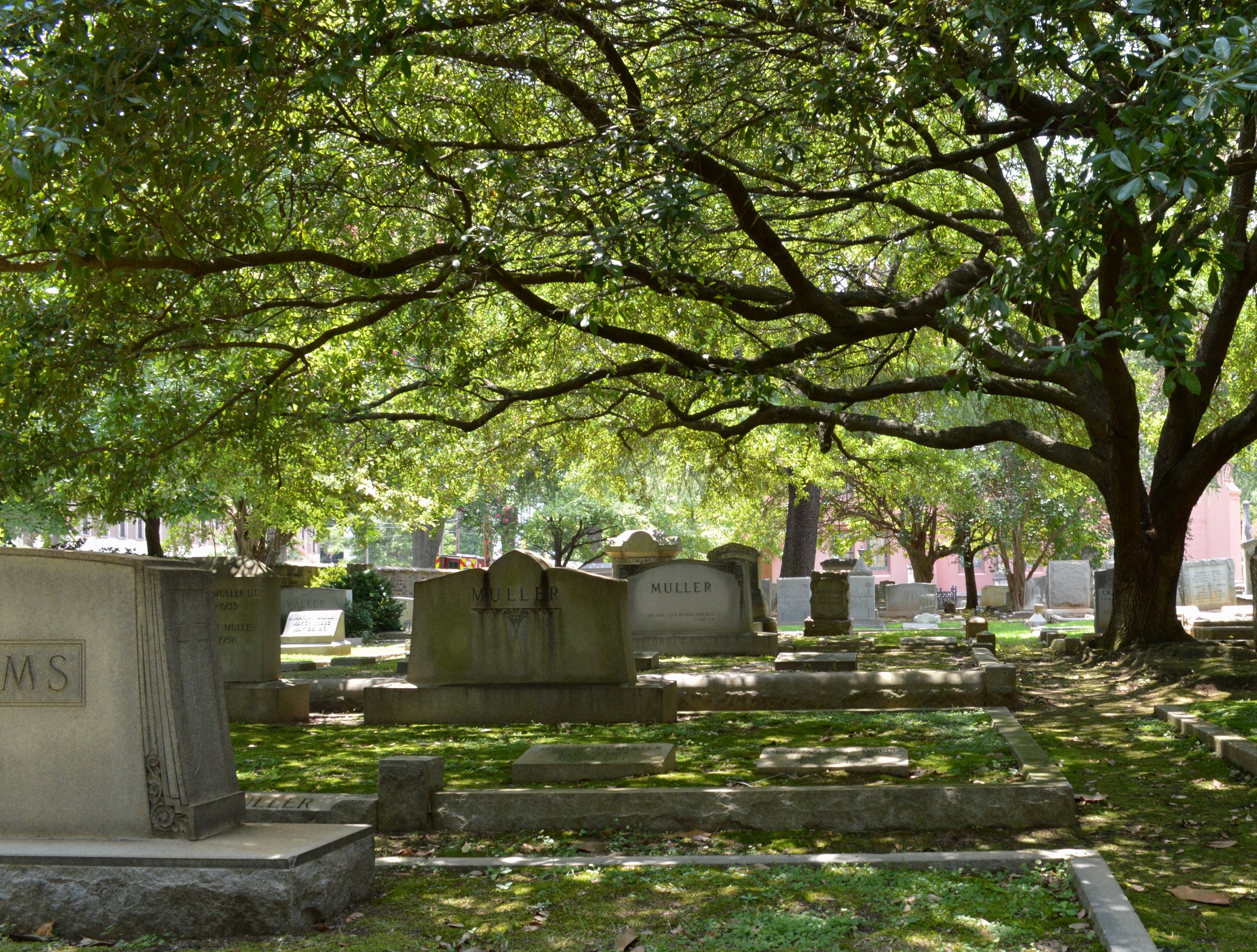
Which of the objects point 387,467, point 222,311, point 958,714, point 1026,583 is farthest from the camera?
point 1026,583

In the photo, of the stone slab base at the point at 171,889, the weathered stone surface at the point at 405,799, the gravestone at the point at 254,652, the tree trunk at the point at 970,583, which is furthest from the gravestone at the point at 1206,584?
the stone slab base at the point at 171,889

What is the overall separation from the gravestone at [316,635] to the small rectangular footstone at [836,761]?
17291 mm

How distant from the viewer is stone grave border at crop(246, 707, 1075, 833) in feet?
19.9

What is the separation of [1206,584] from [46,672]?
27307mm

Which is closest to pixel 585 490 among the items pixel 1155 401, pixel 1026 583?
pixel 1155 401

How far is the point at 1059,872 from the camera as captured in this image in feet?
16.6

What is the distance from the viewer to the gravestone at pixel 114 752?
461 cm

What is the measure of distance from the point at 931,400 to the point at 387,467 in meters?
11.2

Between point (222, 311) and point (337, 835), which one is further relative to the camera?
point (222, 311)

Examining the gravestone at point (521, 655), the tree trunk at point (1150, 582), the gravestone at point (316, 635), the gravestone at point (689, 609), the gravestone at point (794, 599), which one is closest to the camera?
the gravestone at point (521, 655)

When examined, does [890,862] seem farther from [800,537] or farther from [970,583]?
[970,583]

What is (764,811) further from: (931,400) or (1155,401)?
(1155,401)

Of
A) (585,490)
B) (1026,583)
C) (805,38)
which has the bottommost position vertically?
(1026,583)

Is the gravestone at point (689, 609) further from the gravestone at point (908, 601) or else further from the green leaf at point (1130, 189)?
the gravestone at point (908, 601)
